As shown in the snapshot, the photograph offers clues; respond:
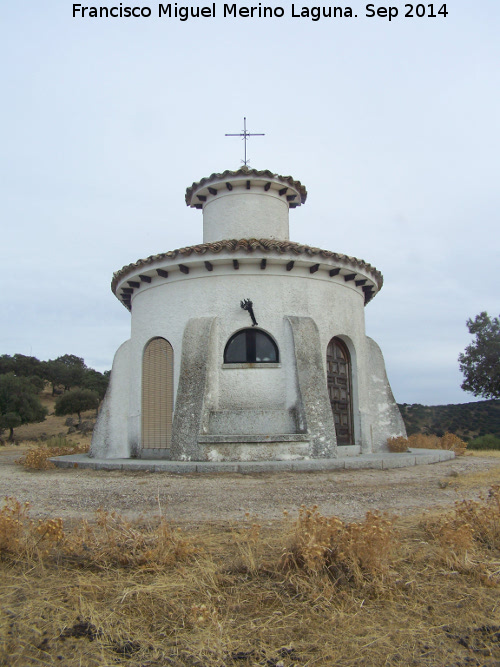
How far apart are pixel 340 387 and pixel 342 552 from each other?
9395mm

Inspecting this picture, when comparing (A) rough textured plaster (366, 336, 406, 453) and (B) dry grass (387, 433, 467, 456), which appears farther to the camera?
(A) rough textured plaster (366, 336, 406, 453)

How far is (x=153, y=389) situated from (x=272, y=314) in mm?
3399

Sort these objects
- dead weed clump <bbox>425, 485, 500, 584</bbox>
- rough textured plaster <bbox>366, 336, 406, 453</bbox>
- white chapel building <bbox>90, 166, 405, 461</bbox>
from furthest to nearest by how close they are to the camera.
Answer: rough textured plaster <bbox>366, 336, 406, 453</bbox>
white chapel building <bbox>90, 166, 405, 461</bbox>
dead weed clump <bbox>425, 485, 500, 584</bbox>

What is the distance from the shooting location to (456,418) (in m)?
40.3

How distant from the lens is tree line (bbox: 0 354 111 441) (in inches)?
1310

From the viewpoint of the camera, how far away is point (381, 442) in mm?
13648

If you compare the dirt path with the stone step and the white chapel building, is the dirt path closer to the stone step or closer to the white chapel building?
the stone step

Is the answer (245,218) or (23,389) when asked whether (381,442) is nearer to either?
(245,218)

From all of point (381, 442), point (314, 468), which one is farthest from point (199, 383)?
point (381, 442)

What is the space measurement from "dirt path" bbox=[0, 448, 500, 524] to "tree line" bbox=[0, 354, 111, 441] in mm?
24146

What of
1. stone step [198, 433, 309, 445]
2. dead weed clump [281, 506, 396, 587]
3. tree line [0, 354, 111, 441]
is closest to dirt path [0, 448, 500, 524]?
stone step [198, 433, 309, 445]

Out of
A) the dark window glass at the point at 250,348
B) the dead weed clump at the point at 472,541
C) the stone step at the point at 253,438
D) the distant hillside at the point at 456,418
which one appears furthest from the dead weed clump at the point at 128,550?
the distant hillside at the point at 456,418

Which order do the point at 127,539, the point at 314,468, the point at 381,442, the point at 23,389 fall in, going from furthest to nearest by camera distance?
1. the point at 23,389
2. the point at 381,442
3. the point at 314,468
4. the point at 127,539

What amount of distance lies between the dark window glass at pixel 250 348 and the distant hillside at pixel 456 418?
22912 mm
